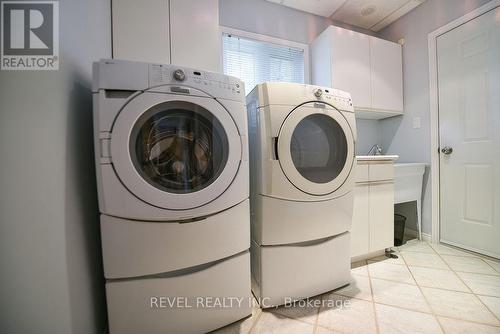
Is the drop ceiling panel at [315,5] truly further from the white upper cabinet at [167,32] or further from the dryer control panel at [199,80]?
the dryer control panel at [199,80]

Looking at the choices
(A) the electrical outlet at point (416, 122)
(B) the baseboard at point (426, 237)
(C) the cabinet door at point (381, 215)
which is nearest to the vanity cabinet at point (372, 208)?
(C) the cabinet door at point (381, 215)

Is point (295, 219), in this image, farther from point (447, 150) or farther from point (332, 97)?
point (447, 150)

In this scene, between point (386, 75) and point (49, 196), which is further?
point (386, 75)

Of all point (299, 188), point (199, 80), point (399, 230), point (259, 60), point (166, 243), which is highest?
point (259, 60)

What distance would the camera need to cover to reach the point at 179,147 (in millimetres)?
810

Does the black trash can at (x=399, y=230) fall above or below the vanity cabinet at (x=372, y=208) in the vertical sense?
below

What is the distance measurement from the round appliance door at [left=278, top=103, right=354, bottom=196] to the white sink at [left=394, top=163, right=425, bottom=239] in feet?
3.01

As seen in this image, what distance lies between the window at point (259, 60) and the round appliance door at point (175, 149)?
1122 mm

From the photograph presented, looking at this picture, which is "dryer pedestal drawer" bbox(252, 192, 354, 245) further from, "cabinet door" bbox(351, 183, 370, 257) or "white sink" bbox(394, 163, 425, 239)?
"white sink" bbox(394, 163, 425, 239)

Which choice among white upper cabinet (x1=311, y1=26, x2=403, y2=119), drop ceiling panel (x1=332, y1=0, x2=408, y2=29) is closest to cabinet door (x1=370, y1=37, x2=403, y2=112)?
white upper cabinet (x1=311, y1=26, x2=403, y2=119)

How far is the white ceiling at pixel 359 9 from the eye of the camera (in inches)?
72.3

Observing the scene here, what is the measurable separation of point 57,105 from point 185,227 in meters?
0.59

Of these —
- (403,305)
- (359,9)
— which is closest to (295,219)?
(403,305)

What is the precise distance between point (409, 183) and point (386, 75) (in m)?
1.09
